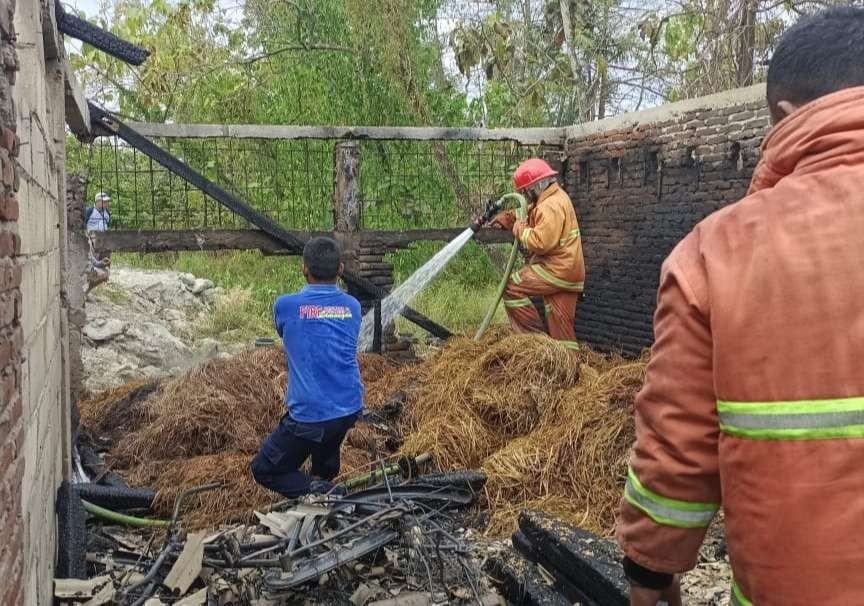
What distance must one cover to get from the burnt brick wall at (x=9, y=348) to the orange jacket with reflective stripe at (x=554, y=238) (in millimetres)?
5377

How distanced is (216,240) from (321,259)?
3632 mm

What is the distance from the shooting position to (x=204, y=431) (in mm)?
5840

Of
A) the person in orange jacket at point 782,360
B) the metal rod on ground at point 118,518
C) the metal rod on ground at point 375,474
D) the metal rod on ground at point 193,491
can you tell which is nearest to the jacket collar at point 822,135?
the person in orange jacket at point 782,360

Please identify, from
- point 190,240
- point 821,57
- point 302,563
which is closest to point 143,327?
point 190,240

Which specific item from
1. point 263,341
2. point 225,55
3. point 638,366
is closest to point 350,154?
point 263,341

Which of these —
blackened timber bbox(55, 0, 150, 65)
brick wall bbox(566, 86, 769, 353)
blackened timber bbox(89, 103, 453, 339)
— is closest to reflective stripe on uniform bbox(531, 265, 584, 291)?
brick wall bbox(566, 86, 769, 353)

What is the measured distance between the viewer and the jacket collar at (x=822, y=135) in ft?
4.52

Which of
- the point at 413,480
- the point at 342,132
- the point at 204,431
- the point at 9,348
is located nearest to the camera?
the point at 9,348

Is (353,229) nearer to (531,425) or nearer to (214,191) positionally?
(214,191)

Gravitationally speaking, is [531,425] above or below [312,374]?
below

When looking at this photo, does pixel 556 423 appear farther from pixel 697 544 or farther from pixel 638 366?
pixel 697 544

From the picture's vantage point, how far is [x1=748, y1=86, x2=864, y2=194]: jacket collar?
1.38 metres

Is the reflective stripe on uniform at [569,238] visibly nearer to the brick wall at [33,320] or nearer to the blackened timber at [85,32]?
the blackened timber at [85,32]

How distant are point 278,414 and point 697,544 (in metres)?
5.05
